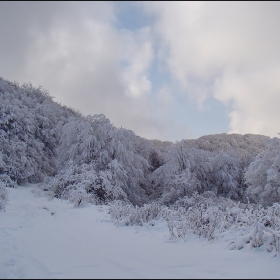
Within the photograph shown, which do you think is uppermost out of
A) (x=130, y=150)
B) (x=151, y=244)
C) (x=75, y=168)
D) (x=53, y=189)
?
(x=130, y=150)

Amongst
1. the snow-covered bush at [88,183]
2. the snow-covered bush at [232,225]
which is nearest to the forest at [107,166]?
the snow-covered bush at [88,183]

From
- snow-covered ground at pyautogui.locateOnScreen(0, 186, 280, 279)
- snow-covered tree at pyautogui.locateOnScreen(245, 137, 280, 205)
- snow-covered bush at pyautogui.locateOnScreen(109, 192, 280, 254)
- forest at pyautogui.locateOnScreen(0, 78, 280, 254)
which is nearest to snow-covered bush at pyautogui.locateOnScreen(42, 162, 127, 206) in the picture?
forest at pyautogui.locateOnScreen(0, 78, 280, 254)

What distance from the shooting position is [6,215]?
7.93 metres

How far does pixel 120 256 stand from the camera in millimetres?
3705

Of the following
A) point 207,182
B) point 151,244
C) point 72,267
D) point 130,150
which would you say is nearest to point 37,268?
point 72,267

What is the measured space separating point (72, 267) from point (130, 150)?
1781cm

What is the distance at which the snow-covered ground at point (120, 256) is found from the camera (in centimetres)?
299

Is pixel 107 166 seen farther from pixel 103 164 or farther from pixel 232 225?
pixel 232 225

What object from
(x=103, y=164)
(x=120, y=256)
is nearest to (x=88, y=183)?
(x=103, y=164)

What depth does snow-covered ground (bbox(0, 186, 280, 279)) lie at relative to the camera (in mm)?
2994

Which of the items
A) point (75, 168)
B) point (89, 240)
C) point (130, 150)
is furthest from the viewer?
point (130, 150)

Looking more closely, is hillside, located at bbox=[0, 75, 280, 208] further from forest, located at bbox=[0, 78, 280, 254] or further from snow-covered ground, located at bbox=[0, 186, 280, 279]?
snow-covered ground, located at bbox=[0, 186, 280, 279]

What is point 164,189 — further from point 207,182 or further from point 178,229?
point 178,229

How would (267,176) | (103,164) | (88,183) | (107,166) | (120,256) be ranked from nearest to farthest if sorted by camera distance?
(120,256), (88,183), (267,176), (107,166), (103,164)
